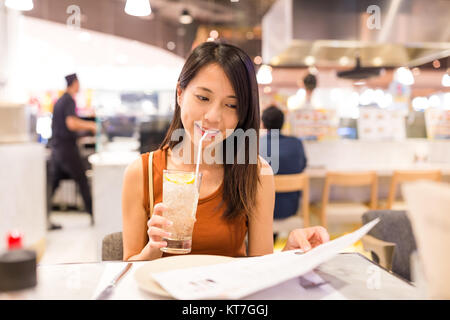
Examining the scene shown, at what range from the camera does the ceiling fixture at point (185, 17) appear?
6965 mm

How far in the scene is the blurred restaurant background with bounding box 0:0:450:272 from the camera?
3473mm

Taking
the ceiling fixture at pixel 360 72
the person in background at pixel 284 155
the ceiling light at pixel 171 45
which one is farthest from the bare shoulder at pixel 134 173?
the ceiling light at pixel 171 45

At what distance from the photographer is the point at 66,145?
4516 mm

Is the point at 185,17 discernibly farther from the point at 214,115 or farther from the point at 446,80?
the point at 446,80

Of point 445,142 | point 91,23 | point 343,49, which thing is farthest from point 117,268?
point 91,23

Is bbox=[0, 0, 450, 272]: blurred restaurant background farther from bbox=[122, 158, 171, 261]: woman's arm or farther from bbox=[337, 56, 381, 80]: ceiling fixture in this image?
bbox=[122, 158, 171, 261]: woman's arm

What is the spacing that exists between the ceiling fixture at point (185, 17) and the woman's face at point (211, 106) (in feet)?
20.3

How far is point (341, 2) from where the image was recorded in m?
5.07

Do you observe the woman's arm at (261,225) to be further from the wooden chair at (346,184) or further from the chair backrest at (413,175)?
the chair backrest at (413,175)

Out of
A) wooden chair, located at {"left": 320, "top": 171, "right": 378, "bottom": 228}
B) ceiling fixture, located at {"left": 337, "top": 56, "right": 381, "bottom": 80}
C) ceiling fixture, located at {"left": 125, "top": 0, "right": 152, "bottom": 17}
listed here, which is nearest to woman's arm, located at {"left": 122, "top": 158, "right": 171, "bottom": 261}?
ceiling fixture, located at {"left": 125, "top": 0, "right": 152, "bottom": 17}

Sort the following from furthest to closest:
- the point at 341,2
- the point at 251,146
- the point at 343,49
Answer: the point at 343,49 → the point at 341,2 → the point at 251,146
